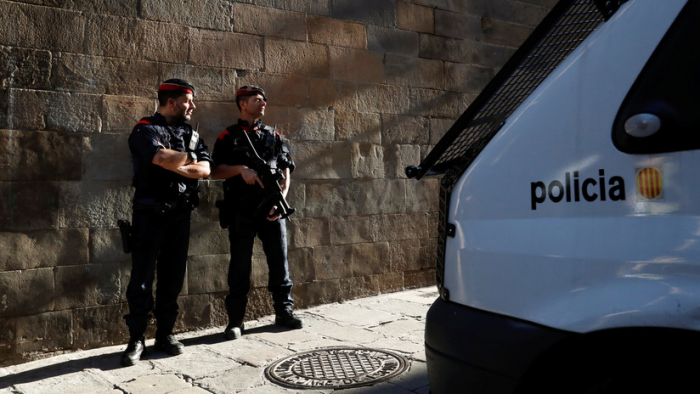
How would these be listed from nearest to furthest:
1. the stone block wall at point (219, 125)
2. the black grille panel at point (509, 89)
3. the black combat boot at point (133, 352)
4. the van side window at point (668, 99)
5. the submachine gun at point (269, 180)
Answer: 1. the van side window at point (668, 99)
2. the black grille panel at point (509, 89)
3. the black combat boot at point (133, 352)
4. the stone block wall at point (219, 125)
5. the submachine gun at point (269, 180)

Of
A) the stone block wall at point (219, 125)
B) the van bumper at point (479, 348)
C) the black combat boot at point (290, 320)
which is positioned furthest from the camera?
the black combat boot at point (290, 320)

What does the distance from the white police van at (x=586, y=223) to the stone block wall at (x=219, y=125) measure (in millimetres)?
3313

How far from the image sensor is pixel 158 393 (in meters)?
3.60

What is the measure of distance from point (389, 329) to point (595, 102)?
3474 millimetres

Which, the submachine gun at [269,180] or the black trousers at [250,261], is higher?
the submachine gun at [269,180]

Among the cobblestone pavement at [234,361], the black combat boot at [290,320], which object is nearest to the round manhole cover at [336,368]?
the cobblestone pavement at [234,361]

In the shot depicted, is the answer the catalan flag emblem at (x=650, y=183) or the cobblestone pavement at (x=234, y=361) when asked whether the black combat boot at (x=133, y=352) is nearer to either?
the cobblestone pavement at (x=234, y=361)

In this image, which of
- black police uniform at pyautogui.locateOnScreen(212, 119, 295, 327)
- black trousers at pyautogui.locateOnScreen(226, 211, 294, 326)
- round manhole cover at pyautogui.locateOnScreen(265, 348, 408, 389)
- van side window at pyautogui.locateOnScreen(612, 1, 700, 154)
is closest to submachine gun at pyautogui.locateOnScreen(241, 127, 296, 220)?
black police uniform at pyautogui.locateOnScreen(212, 119, 295, 327)

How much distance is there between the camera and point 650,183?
1645mm

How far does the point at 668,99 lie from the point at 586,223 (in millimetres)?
396

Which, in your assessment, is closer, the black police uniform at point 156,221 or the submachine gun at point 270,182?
the black police uniform at point 156,221

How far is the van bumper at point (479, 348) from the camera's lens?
185 centimetres

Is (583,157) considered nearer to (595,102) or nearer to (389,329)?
(595,102)

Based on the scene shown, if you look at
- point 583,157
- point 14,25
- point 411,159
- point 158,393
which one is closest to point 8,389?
point 158,393
